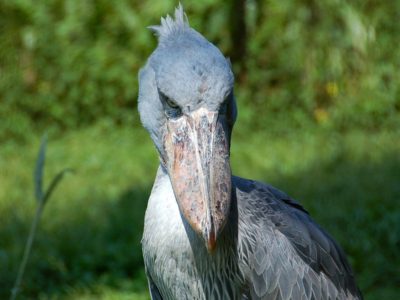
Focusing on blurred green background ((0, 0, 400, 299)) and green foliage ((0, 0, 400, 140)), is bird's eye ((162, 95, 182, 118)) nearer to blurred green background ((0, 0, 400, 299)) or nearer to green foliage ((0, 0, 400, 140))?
blurred green background ((0, 0, 400, 299))

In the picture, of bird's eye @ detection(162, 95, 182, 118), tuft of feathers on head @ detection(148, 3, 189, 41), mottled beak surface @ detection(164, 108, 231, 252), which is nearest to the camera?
mottled beak surface @ detection(164, 108, 231, 252)

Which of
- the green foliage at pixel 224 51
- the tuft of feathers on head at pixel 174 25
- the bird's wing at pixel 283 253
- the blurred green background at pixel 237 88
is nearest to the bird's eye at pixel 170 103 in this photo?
the tuft of feathers on head at pixel 174 25

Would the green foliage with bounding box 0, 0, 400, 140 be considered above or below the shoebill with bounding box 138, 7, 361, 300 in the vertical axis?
above

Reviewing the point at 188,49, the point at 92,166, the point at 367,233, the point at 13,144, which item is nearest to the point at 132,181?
the point at 92,166

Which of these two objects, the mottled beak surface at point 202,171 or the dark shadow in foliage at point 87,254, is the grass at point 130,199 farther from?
the mottled beak surface at point 202,171

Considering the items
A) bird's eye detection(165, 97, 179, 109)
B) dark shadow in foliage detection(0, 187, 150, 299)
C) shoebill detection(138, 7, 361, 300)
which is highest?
bird's eye detection(165, 97, 179, 109)

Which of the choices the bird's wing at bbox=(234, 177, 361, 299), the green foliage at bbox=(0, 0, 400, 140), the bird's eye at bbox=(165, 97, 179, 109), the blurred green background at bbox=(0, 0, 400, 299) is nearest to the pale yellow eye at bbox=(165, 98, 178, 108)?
the bird's eye at bbox=(165, 97, 179, 109)

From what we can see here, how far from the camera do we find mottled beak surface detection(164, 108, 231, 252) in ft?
7.45

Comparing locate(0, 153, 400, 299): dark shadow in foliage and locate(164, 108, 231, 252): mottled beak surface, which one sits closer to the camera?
locate(164, 108, 231, 252): mottled beak surface

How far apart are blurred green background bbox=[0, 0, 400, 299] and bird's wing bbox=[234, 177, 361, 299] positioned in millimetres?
3224

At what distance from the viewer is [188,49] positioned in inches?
93.9

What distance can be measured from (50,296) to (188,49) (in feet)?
9.45

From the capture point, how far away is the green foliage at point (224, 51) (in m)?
7.16

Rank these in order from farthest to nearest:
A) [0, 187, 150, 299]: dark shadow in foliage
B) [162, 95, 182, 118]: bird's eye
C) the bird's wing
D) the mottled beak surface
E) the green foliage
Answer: the green foliage, [0, 187, 150, 299]: dark shadow in foliage, the bird's wing, [162, 95, 182, 118]: bird's eye, the mottled beak surface
